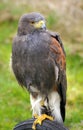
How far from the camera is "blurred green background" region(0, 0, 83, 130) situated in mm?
9460

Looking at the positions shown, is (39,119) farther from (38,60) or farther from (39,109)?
(38,60)

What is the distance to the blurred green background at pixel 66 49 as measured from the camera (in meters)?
9.46

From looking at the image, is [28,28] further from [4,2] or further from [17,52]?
[4,2]

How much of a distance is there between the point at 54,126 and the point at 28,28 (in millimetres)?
1217

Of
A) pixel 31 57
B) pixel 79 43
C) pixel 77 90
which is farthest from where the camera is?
pixel 79 43

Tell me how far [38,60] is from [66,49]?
5137 millimetres

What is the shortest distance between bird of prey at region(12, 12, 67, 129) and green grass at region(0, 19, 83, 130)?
27.7 inches

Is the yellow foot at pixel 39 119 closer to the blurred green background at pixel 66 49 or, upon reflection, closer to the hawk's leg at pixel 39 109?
the hawk's leg at pixel 39 109

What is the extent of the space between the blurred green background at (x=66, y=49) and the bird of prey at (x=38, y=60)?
139 cm

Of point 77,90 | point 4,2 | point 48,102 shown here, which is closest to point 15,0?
point 4,2

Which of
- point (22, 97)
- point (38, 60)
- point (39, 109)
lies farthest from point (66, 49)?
point (38, 60)

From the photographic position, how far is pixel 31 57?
23.3 feet

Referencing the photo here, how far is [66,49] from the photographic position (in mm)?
12211

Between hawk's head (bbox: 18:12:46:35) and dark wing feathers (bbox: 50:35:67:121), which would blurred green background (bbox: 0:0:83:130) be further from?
hawk's head (bbox: 18:12:46:35)
